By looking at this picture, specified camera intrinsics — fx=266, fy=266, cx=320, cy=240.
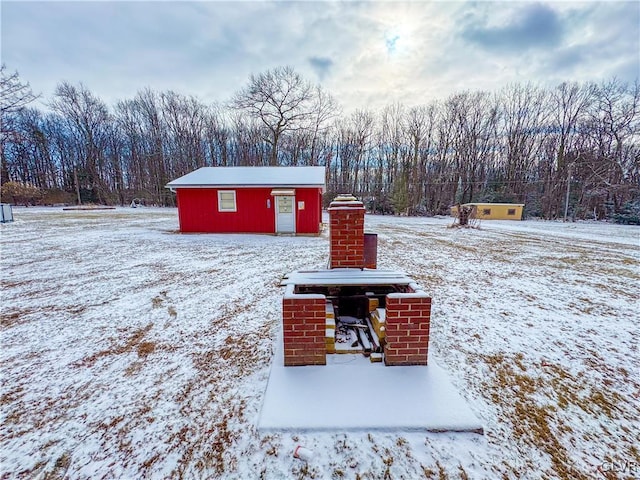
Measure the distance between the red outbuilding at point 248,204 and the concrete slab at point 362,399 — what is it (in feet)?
29.5

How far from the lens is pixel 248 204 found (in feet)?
37.3

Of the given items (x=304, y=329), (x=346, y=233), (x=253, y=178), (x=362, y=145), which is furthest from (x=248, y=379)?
(x=362, y=145)

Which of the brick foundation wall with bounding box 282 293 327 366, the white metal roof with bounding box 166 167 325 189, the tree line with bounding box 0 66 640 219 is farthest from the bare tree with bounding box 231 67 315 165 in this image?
the brick foundation wall with bounding box 282 293 327 366

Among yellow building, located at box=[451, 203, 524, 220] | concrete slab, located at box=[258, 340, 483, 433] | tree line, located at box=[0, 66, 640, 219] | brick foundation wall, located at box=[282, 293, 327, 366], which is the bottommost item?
concrete slab, located at box=[258, 340, 483, 433]

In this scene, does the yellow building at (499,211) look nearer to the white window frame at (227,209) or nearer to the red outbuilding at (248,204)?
the red outbuilding at (248,204)

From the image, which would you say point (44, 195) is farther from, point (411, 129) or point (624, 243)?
point (624, 243)

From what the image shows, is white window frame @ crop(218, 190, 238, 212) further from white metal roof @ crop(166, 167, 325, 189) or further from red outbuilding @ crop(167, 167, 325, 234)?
white metal roof @ crop(166, 167, 325, 189)

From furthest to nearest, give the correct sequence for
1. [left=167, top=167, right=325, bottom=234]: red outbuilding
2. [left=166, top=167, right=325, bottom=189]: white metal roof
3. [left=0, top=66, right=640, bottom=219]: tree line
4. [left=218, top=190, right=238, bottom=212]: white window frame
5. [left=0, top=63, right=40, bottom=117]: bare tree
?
[left=0, top=66, right=640, bottom=219]: tree line, [left=0, top=63, right=40, bottom=117]: bare tree, [left=218, top=190, right=238, bottom=212]: white window frame, [left=167, top=167, right=325, bottom=234]: red outbuilding, [left=166, top=167, right=325, bottom=189]: white metal roof

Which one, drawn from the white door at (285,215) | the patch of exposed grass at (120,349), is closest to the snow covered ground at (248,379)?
the patch of exposed grass at (120,349)

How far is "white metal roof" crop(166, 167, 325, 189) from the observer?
10.9m

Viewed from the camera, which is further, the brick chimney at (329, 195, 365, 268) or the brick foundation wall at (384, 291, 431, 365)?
the brick chimney at (329, 195, 365, 268)

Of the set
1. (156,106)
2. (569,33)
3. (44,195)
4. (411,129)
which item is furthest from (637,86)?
(44,195)

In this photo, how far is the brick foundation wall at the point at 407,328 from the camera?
7.83ft

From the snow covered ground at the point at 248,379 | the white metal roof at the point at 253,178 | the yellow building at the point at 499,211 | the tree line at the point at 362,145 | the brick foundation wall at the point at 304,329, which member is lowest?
the snow covered ground at the point at 248,379
